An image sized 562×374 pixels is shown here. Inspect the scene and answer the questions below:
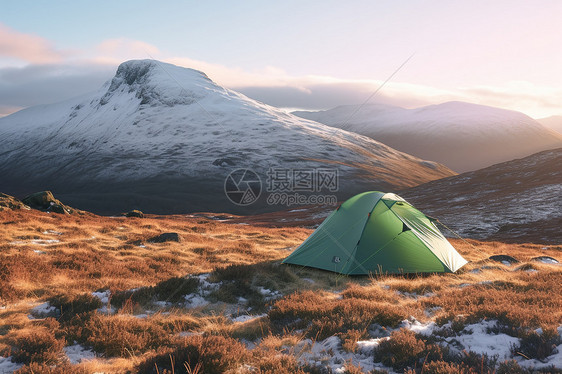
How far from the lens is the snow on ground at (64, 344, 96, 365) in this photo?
5.29 m

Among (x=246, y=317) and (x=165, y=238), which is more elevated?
(x=246, y=317)

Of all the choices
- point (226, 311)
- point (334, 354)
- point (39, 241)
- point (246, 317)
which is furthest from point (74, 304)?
point (39, 241)

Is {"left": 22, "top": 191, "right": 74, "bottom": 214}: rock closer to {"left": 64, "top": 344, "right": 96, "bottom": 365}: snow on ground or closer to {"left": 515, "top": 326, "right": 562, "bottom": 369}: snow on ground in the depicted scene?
{"left": 64, "top": 344, "right": 96, "bottom": 365}: snow on ground

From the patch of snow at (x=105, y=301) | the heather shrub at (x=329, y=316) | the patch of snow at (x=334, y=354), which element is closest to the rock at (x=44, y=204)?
the patch of snow at (x=105, y=301)

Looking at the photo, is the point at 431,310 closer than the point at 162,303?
Yes

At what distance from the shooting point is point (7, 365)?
493cm

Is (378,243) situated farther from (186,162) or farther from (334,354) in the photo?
(186,162)

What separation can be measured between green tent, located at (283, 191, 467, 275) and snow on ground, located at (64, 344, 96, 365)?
333 inches

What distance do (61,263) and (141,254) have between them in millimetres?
3177

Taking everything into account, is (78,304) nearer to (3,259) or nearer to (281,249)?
(3,259)

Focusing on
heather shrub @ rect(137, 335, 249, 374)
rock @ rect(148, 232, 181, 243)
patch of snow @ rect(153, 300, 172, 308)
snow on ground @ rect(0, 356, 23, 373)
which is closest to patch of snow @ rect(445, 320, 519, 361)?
heather shrub @ rect(137, 335, 249, 374)

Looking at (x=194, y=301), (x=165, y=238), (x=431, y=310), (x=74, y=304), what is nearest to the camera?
(x=74, y=304)

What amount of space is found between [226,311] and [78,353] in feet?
11.3

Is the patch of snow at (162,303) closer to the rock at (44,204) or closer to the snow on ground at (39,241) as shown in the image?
the snow on ground at (39,241)
